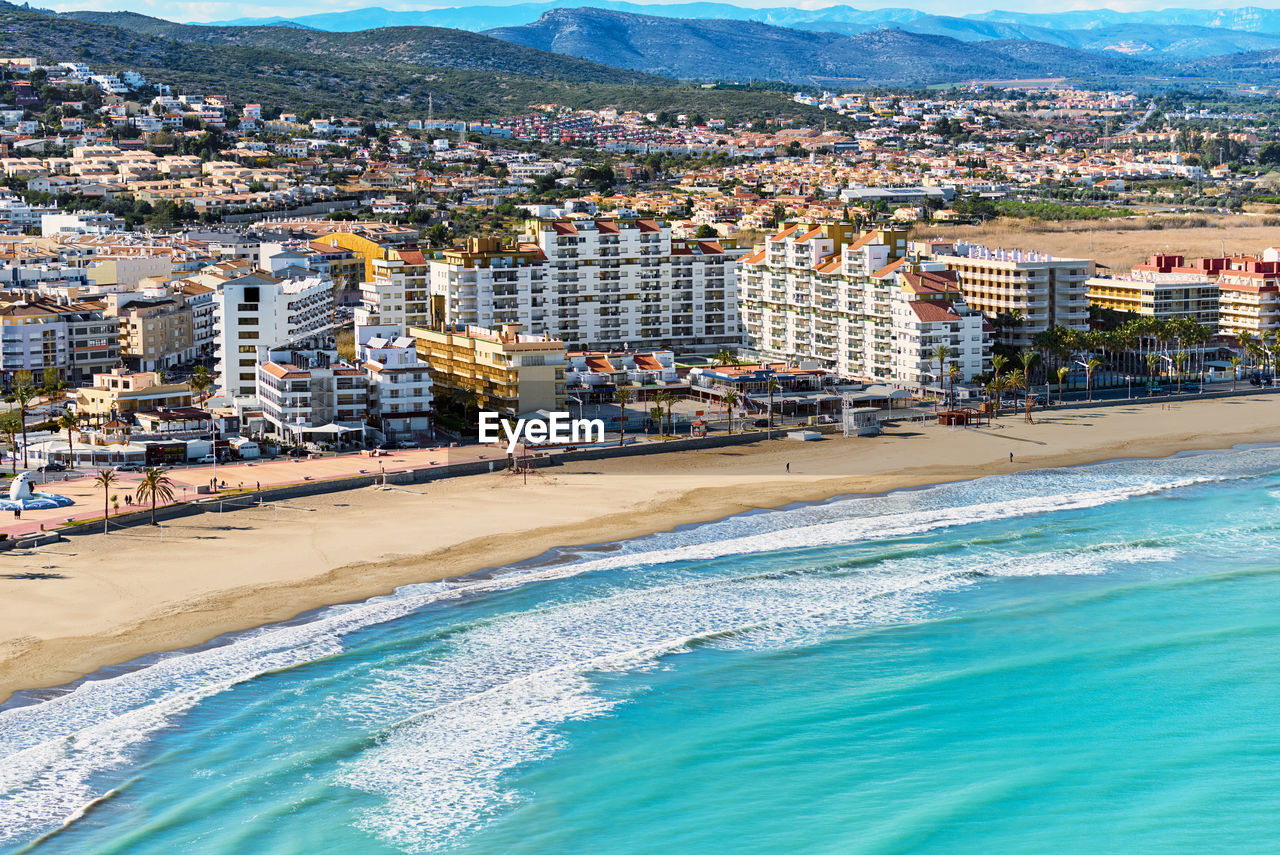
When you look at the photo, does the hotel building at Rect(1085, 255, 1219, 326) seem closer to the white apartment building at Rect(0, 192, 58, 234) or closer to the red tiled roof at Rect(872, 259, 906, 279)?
the red tiled roof at Rect(872, 259, 906, 279)

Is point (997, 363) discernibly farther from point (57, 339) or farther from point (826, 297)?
point (57, 339)

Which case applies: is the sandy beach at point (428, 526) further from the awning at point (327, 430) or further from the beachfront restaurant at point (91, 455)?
the beachfront restaurant at point (91, 455)

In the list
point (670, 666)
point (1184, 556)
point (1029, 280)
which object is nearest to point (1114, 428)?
point (1029, 280)

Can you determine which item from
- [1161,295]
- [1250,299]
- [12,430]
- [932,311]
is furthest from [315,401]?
[1250,299]

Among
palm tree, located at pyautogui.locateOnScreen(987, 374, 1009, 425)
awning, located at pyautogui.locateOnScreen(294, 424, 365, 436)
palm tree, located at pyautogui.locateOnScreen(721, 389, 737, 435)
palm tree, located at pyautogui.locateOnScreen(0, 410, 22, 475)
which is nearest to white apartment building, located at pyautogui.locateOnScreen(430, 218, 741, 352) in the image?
palm tree, located at pyautogui.locateOnScreen(721, 389, 737, 435)

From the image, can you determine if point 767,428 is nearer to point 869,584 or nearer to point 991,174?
point 869,584

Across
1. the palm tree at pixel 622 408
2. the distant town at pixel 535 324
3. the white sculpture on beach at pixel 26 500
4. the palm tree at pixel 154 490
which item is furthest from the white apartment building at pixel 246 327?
the white sculpture on beach at pixel 26 500
